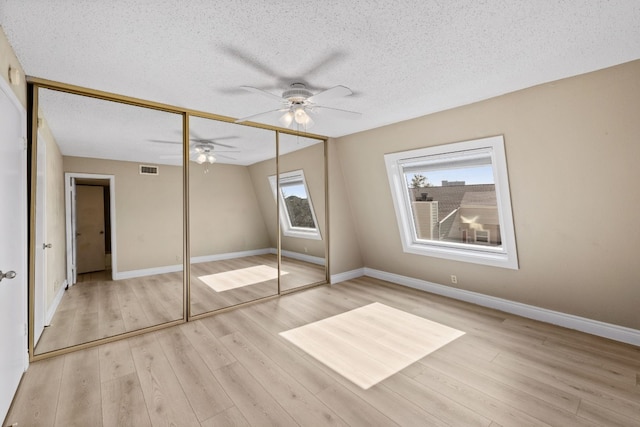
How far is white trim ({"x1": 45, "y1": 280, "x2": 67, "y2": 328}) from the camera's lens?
3.07 metres

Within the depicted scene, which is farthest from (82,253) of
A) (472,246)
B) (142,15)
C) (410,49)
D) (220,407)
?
(472,246)

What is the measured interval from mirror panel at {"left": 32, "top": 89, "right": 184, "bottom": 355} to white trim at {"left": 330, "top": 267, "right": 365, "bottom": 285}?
2419 mm

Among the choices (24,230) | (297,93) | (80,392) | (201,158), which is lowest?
(80,392)

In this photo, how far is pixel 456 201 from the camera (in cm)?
382

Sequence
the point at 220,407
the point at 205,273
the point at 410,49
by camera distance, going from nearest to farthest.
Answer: the point at 220,407, the point at 410,49, the point at 205,273

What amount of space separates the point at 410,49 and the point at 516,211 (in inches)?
88.3

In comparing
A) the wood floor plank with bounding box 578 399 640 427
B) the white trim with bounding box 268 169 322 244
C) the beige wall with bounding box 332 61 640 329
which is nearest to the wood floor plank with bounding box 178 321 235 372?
the white trim with bounding box 268 169 322 244

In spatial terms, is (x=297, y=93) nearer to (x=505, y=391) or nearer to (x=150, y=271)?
(x=150, y=271)

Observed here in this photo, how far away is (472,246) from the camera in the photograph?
A: 12.6 feet

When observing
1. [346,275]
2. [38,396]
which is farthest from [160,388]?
[346,275]

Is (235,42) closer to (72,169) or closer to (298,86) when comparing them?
(298,86)

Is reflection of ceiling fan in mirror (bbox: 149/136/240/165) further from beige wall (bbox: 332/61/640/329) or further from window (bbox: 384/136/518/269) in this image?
beige wall (bbox: 332/61/640/329)

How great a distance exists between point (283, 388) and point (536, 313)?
3.03 meters

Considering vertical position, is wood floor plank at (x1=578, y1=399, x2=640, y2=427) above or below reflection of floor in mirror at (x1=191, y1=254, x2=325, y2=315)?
below
